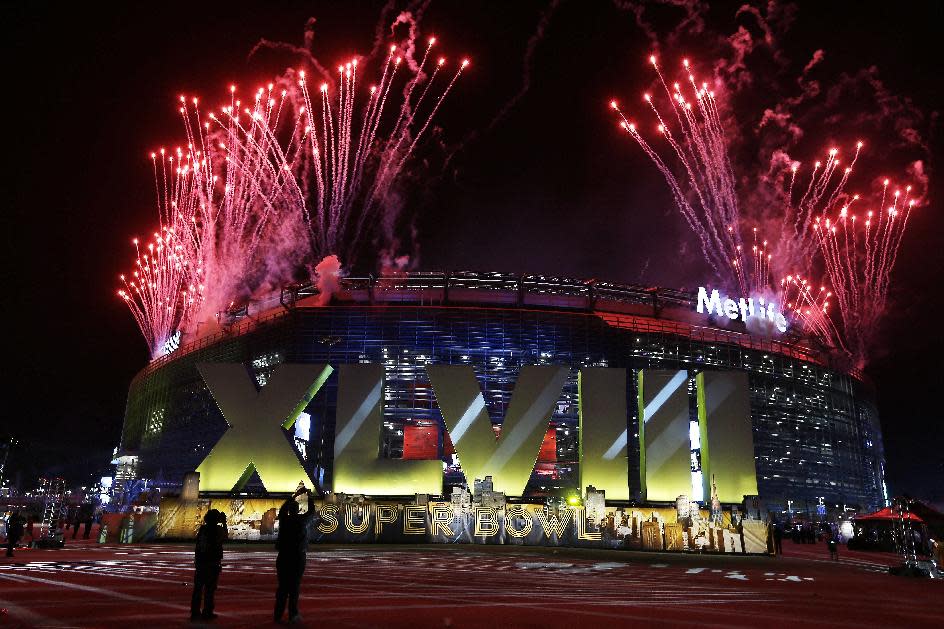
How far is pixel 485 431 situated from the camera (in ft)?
121

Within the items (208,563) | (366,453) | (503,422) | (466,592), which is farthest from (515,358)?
(208,563)

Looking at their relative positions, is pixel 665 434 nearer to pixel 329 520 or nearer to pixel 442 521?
pixel 442 521

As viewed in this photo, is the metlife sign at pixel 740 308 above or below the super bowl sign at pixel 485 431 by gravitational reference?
above

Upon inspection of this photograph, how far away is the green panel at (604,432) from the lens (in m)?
36.5

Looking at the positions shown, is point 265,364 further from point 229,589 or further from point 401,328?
point 229,589

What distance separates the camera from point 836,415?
52094mm

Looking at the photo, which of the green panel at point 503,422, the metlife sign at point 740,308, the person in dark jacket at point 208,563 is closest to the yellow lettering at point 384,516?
the green panel at point 503,422

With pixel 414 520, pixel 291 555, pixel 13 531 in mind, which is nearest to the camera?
pixel 291 555

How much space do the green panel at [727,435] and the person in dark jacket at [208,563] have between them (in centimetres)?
3421

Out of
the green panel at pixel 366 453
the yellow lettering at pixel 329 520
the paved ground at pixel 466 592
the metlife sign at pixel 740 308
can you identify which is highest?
the metlife sign at pixel 740 308

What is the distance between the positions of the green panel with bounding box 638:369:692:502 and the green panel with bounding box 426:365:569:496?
5610mm

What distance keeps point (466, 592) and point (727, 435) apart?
1211 inches

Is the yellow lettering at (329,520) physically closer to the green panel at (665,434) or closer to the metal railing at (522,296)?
the green panel at (665,434)

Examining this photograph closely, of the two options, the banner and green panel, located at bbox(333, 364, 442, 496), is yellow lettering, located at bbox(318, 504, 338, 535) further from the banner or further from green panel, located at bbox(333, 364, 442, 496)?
green panel, located at bbox(333, 364, 442, 496)
